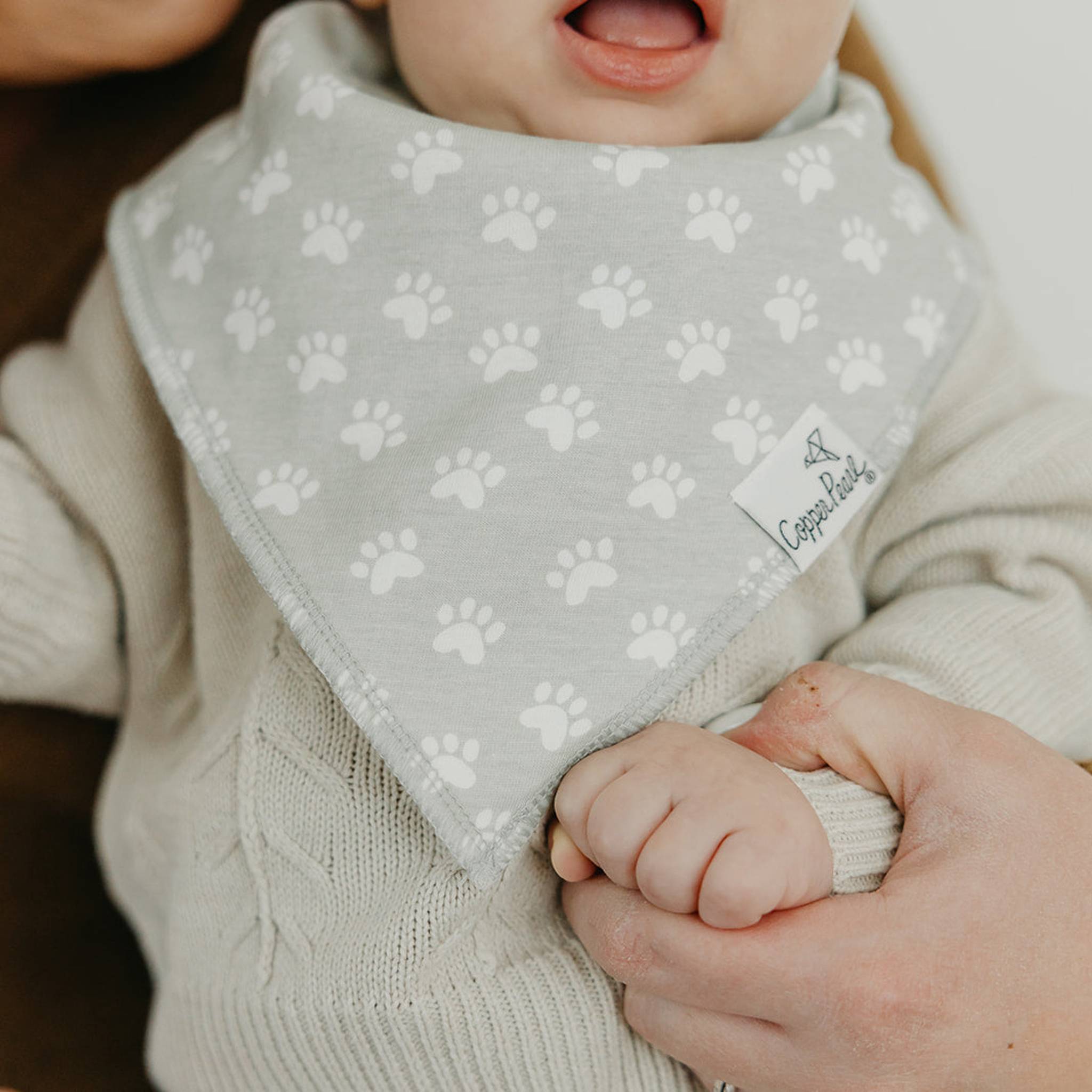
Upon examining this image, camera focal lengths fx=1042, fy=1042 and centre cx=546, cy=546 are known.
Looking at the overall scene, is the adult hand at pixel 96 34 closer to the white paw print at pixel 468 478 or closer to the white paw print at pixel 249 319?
the white paw print at pixel 249 319

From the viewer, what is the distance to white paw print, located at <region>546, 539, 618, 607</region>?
0.62 metres

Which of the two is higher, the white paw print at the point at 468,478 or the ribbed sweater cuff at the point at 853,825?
the white paw print at the point at 468,478

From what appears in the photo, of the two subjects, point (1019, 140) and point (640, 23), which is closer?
point (640, 23)

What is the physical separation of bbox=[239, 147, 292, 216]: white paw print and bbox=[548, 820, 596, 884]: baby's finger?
470mm

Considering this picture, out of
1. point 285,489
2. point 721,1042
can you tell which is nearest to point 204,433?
point 285,489

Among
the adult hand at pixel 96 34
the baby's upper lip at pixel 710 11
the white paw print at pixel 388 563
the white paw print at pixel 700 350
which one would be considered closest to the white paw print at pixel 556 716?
the white paw print at pixel 388 563

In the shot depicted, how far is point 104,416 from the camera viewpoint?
0.81m

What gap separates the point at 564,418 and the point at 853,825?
0.30 m

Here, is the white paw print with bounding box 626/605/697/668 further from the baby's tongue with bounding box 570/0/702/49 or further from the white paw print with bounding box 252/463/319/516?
the baby's tongue with bounding box 570/0/702/49

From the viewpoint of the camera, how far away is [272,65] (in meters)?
0.77

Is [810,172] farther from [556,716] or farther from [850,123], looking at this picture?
[556,716]

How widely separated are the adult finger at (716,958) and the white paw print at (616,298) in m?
0.35

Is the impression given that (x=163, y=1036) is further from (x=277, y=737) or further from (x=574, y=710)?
(x=574, y=710)

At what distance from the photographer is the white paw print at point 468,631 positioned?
2.02 ft
